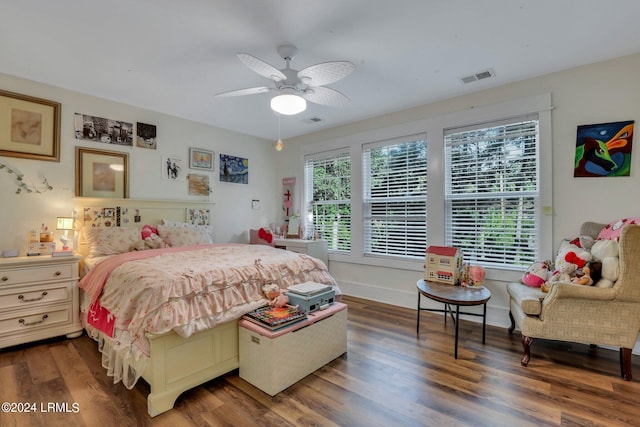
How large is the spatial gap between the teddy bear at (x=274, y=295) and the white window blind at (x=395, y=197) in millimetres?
1999

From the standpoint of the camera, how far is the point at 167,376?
180 centimetres

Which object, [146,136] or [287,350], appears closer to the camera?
[287,350]

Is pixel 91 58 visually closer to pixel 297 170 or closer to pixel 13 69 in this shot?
pixel 13 69

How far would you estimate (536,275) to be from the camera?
2625 mm

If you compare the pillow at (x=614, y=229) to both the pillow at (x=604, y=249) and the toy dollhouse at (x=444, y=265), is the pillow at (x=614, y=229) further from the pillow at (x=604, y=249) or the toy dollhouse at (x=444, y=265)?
the toy dollhouse at (x=444, y=265)

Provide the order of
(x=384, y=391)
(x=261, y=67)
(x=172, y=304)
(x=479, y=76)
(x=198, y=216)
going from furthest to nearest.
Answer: (x=198, y=216), (x=479, y=76), (x=261, y=67), (x=384, y=391), (x=172, y=304)

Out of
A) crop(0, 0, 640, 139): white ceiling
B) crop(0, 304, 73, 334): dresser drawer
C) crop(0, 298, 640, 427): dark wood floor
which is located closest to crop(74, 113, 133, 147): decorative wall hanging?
crop(0, 0, 640, 139): white ceiling

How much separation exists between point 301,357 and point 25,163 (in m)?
3.21

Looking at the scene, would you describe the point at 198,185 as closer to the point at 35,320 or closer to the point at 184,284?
the point at 35,320

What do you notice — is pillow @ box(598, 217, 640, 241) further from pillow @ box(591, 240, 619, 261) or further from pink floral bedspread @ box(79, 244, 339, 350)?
pink floral bedspread @ box(79, 244, 339, 350)

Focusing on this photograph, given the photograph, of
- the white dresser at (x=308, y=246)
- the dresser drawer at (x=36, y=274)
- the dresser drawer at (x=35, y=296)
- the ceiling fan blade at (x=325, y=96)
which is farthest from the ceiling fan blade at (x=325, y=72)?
the dresser drawer at (x=35, y=296)

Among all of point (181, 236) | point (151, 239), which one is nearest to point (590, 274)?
point (181, 236)

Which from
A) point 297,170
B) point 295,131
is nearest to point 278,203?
point 297,170

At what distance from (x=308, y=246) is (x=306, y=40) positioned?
8.51ft
